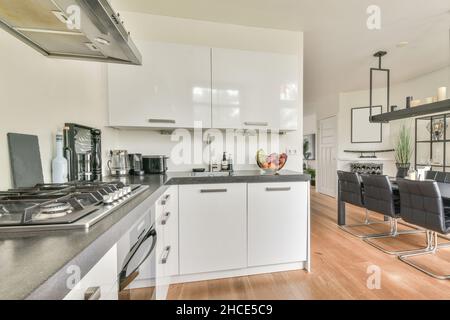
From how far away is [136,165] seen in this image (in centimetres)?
205

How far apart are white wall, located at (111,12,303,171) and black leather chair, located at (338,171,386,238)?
3.80 ft

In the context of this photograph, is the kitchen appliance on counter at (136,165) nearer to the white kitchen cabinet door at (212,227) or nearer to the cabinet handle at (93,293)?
the white kitchen cabinet door at (212,227)

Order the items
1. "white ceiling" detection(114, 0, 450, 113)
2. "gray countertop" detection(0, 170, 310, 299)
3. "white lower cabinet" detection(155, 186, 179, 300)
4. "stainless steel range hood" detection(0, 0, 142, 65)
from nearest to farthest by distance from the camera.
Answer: "gray countertop" detection(0, 170, 310, 299) < "stainless steel range hood" detection(0, 0, 142, 65) < "white lower cabinet" detection(155, 186, 179, 300) < "white ceiling" detection(114, 0, 450, 113)

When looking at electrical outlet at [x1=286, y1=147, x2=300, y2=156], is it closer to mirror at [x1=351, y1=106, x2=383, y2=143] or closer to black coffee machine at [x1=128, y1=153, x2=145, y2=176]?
black coffee machine at [x1=128, y1=153, x2=145, y2=176]

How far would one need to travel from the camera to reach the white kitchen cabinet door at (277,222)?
1860 mm

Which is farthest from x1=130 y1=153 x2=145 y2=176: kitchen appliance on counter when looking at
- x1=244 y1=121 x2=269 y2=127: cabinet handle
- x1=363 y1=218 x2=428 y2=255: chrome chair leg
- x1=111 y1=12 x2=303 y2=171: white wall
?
x1=363 y1=218 x2=428 y2=255: chrome chair leg

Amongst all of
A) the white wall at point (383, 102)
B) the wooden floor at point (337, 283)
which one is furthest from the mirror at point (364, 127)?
the wooden floor at point (337, 283)

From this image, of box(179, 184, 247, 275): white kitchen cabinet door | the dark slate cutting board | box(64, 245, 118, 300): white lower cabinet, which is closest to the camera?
box(64, 245, 118, 300): white lower cabinet

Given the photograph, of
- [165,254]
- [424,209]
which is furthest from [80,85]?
[424,209]

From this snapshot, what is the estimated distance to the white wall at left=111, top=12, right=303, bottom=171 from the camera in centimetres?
220

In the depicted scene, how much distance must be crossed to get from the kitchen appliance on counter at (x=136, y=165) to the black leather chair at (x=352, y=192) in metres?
2.80

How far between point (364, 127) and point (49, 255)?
19.0 feet
